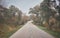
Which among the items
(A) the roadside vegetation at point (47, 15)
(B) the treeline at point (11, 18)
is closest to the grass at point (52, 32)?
(A) the roadside vegetation at point (47, 15)

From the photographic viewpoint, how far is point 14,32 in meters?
4.62

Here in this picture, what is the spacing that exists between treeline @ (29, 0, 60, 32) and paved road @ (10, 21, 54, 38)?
18cm

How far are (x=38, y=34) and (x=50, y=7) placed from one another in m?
0.76

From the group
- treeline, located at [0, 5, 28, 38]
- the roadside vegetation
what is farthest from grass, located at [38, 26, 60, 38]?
treeline, located at [0, 5, 28, 38]

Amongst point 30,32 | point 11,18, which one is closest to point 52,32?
point 30,32

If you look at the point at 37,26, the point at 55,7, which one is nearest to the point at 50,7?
the point at 55,7

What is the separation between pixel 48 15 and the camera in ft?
15.5

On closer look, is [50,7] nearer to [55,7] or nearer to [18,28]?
[55,7]

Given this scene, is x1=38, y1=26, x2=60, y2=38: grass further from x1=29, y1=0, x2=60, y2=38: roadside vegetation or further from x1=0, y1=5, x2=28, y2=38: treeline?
x1=0, y1=5, x2=28, y2=38: treeline

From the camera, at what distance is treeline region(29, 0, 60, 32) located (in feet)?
15.3

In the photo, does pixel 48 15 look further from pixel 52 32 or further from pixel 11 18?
pixel 11 18

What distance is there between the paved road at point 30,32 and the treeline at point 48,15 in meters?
0.18

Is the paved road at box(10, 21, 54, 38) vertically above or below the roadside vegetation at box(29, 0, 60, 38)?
below

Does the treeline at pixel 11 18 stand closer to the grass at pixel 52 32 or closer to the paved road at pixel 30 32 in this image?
the paved road at pixel 30 32
